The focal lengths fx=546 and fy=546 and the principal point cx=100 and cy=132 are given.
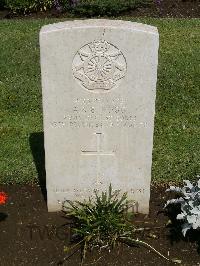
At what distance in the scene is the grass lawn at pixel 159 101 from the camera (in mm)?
6480

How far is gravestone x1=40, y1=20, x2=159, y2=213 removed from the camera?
15.0 feet

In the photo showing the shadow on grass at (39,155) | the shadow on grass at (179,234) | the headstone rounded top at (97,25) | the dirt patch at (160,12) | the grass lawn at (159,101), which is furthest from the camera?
the dirt patch at (160,12)

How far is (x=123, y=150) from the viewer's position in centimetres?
511

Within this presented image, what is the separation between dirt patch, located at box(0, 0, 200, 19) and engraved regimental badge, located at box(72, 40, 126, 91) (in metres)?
7.19

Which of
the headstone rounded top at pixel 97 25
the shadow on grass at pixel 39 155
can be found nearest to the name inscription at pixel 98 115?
the headstone rounded top at pixel 97 25

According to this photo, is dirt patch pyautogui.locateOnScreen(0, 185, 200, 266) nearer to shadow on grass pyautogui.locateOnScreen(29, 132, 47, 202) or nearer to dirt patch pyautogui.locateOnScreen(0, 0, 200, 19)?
shadow on grass pyautogui.locateOnScreen(29, 132, 47, 202)

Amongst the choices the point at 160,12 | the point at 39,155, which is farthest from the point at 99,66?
the point at 160,12

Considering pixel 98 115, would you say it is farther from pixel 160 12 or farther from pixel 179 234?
pixel 160 12

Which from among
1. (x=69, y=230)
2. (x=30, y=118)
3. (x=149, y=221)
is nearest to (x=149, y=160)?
(x=149, y=221)

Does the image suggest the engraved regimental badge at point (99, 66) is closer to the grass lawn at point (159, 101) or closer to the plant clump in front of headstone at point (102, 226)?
the plant clump in front of headstone at point (102, 226)

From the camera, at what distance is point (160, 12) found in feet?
38.8

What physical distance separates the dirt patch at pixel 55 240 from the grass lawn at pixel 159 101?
616 mm

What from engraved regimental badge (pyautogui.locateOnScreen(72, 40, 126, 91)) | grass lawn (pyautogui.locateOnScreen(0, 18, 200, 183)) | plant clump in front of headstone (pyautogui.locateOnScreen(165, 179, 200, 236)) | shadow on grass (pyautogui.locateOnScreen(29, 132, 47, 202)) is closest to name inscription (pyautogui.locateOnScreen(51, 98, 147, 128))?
engraved regimental badge (pyautogui.locateOnScreen(72, 40, 126, 91))

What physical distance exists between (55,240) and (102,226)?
51 centimetres
